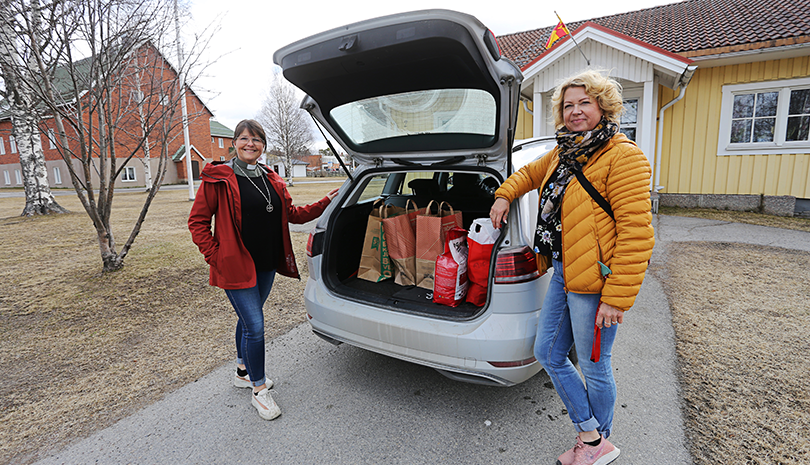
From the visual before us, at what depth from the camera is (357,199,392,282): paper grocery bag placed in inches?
120

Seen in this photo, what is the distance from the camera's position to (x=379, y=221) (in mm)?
3014

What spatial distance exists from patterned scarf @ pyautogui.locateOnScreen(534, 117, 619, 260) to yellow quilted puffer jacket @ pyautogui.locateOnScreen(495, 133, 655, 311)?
4cm

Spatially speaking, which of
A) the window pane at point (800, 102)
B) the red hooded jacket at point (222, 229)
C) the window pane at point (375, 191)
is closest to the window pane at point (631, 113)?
the window pane at point (800, 102)

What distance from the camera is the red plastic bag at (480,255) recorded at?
2283mm

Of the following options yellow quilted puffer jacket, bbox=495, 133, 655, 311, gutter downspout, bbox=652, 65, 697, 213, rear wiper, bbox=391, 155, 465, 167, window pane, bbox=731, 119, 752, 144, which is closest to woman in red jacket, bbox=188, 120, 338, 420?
rear wiper, bbox=391, 155, 465, 167

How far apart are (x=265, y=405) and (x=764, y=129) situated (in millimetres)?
11192

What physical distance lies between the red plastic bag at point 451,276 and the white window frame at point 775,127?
31.7ft

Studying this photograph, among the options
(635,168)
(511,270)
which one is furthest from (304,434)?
(635,168)

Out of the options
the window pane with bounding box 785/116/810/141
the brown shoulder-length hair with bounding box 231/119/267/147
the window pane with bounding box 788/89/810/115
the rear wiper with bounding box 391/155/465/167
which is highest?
the window pane with bounding box 788/89/810/115

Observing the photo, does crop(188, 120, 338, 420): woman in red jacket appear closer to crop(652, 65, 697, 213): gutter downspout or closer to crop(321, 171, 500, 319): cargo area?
crop(321, 171, 500, 319): cargo area

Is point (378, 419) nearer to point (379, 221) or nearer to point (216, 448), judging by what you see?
point (216, 448)

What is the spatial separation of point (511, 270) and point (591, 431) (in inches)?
32.6

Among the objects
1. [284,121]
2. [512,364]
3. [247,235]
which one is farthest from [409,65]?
[284,121]

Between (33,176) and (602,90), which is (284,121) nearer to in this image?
(33,176)
